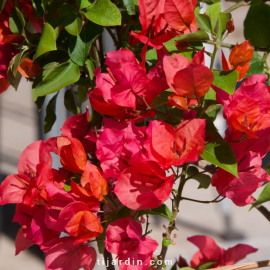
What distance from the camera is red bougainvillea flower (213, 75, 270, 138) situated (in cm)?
30

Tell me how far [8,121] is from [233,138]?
1901 mm

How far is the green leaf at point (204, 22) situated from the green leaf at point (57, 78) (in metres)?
0.15

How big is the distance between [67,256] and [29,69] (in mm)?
234

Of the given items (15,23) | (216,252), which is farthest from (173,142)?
(216,252)

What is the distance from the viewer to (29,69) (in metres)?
0.39

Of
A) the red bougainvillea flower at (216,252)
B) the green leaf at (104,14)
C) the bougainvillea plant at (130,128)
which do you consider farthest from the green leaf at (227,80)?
the red bougainvillea flower at (216,252)

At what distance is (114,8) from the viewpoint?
35cm

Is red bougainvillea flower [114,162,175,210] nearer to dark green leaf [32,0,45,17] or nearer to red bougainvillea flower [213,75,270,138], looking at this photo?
red bougainvillea flower [213,75,270,138]

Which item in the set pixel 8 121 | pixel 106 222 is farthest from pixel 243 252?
pixel 8 121

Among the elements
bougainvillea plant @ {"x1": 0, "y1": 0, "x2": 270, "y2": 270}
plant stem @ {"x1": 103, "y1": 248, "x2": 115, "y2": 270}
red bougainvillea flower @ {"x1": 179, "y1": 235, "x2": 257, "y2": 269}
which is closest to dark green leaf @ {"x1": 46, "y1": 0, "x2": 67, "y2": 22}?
bougainvillea plant @ {"x1": 0, "y1": 0, "x2": 270, "y2": 270}

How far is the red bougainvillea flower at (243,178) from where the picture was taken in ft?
1.09

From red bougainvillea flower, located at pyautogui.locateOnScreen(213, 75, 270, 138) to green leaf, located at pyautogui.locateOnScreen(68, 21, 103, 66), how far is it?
16 cm

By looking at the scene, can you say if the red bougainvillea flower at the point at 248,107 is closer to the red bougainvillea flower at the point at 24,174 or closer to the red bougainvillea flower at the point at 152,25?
the red bougainvillea flower at the point at 152,25

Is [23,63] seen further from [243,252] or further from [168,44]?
[243,252]
